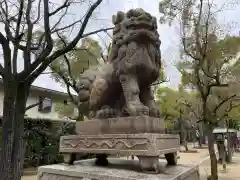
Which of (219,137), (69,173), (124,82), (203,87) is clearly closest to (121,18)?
(124,82)

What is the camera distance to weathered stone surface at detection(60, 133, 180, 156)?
2.62 meters

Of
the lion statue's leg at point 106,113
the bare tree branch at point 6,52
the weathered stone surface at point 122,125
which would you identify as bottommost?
the weathered stone surface at point 122,125

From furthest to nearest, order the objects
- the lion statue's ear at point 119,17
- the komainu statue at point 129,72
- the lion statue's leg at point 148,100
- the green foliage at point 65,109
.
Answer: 1. the green foliage at point 65,109
2. the lion statue's ear at point 119,17
3. the lion statue's leg at point 148,100
4. the komainu statue at point 129,72

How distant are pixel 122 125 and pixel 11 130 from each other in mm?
4344

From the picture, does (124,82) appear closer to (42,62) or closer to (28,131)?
(42,62)

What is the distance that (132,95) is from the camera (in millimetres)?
3059

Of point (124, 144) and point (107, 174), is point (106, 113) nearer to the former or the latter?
point (124, 144)

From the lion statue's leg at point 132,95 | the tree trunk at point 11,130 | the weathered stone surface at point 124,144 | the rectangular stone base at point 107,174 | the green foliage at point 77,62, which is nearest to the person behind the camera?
the rectangular stone base at point 107,174

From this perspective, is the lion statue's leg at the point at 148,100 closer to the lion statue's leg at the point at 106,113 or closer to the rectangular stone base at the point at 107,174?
the lion statue's leg at the point at 106,113

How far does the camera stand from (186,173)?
290 centimetres

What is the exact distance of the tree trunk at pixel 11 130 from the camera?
247 inches

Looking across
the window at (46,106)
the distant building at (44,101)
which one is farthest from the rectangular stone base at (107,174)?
the window at (46,106)

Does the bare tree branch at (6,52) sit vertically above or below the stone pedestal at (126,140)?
above

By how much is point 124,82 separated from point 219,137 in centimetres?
1365
